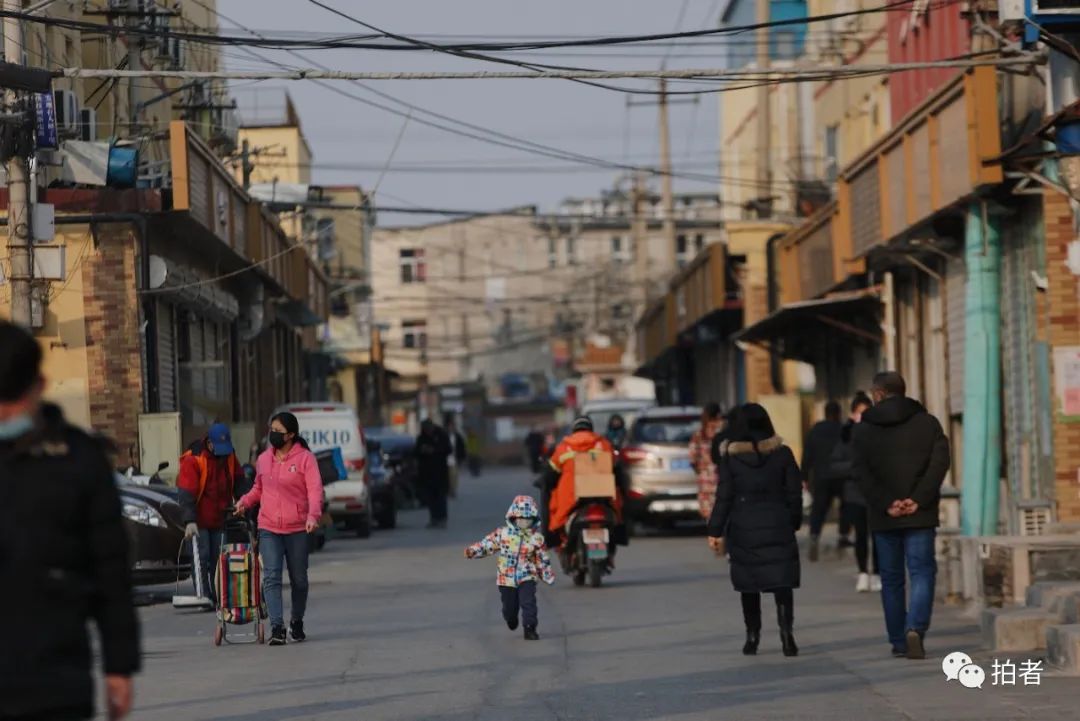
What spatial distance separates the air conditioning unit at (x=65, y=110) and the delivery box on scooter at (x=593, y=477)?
8117mm

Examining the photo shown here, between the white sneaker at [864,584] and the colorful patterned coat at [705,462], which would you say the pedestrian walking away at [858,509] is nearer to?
the white sneaker at [864,584]

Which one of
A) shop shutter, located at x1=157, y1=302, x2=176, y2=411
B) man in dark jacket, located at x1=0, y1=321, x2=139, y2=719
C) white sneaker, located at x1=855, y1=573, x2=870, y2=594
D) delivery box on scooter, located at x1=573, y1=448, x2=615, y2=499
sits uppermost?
shop shutter, located at x1=157, y1=302, x2=176, y2=411

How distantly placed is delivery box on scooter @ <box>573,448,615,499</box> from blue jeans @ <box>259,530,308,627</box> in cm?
579

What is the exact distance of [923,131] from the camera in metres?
22.5

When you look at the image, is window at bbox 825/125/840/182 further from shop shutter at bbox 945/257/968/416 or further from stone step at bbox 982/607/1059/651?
stone step at bbox 982/607/1059/651

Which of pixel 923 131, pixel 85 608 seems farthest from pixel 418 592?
pixel 85 608

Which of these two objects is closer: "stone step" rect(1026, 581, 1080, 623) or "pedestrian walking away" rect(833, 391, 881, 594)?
"stone step" rect(1026, 581, 1080, 623)

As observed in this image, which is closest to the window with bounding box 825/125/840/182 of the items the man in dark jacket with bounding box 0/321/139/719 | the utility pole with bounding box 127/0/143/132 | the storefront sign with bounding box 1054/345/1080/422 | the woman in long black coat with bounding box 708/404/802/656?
the utility pole with bounding box 127/0/143/132

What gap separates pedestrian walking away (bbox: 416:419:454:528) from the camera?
118 ft

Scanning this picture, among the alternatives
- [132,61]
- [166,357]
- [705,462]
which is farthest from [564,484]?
[166,357]

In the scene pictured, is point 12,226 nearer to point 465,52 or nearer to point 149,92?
point 465,52

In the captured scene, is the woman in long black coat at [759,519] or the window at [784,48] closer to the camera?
the woman in long black coat at [759,519]

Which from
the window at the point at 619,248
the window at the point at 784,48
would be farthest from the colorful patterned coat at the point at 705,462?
the window at the point at 619,248

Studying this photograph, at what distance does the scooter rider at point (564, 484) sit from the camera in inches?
822
